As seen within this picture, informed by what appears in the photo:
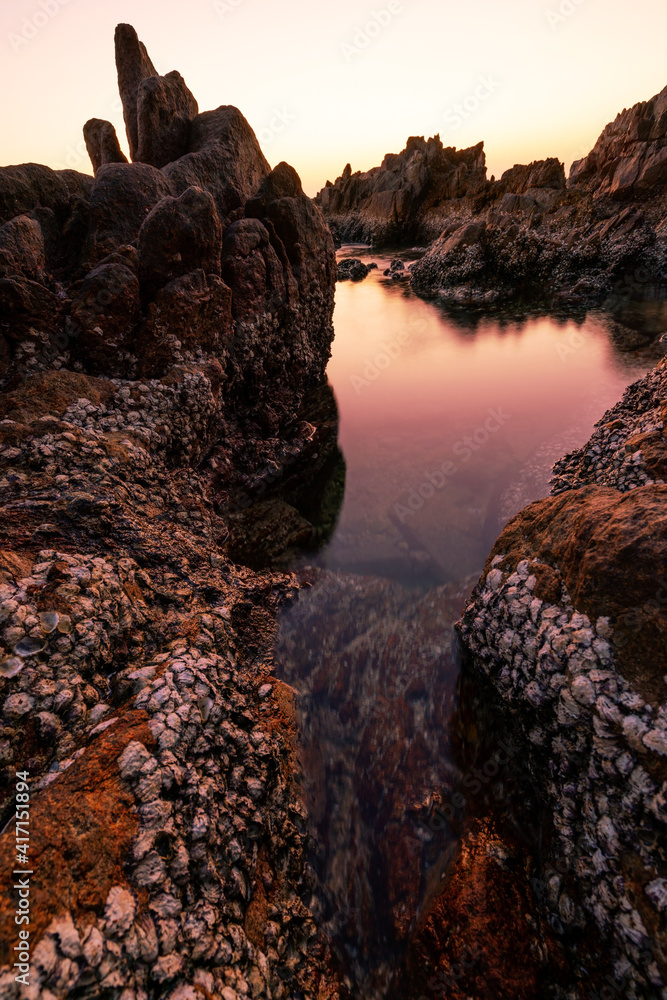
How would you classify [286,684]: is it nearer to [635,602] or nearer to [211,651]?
[211,651]

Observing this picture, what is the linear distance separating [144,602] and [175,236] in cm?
756

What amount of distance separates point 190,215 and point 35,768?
983 cm

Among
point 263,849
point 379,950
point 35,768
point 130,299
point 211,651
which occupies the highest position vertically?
point 130,299

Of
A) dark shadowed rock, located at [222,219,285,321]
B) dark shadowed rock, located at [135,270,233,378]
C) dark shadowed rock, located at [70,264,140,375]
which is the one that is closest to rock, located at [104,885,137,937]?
dark shadowed rock, located at [70,264,140,375]

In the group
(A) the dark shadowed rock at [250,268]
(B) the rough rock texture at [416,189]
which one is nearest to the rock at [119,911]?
(A) the dark shadowed rock at [250,268]

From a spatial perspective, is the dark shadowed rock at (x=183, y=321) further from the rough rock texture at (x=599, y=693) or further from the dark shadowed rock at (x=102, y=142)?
the dark shadowed rock at (x=102, y=142)

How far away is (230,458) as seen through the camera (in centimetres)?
1114

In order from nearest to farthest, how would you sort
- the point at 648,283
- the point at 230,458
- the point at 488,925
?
the point at 488,925 < the point at 230,458 < the point at 648,283

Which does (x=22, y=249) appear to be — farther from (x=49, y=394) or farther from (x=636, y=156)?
(x=636, y=156)

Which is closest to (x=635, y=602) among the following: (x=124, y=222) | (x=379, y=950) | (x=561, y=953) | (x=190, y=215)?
(x=561, y=953)

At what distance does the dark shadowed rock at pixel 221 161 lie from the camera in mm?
11578

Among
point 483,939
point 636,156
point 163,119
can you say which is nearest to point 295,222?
point 163,119

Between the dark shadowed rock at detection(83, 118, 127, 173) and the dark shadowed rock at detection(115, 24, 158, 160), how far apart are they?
500mm

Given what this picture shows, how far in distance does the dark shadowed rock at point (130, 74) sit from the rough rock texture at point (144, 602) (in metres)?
4.14
